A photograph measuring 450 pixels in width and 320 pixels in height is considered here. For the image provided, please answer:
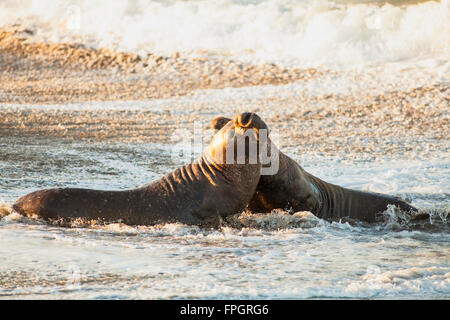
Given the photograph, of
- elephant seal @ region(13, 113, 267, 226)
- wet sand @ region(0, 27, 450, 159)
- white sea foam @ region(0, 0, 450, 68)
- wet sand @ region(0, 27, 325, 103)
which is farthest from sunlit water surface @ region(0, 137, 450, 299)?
white sea foam @ region(0, 0, 450, 68)

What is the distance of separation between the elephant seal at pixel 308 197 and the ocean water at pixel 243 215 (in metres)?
0.19

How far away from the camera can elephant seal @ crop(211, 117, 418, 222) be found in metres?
7.54

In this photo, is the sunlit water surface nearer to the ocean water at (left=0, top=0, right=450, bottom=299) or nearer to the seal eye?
the ocean water at (left=0, top=0, right=450, bottom=299)

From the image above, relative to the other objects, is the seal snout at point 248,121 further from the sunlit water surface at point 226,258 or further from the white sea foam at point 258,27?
the white sea foam at point 258,27

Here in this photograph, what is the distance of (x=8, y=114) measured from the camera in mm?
15141

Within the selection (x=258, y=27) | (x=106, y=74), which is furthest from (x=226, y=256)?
(x=258, y=27)

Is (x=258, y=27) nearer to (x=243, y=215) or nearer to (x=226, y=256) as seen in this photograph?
(x=243, y=215)

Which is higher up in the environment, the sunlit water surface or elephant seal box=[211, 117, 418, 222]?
elephant seal box=[211, 117, 418, 222]

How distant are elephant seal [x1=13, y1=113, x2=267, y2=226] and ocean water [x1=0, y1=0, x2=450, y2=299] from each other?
16 cm

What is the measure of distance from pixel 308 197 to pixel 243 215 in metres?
0.79

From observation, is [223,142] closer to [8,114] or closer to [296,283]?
[296,283]

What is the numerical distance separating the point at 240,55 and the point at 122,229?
12909mm

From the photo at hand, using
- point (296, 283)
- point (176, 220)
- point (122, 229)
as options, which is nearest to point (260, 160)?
point (176, 220)

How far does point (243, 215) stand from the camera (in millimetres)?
7602
